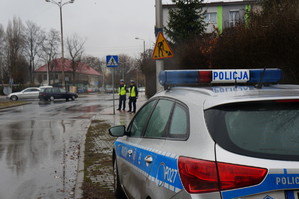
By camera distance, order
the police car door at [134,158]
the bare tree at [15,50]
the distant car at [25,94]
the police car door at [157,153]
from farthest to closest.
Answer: the bare tree at [15,50] → the distant car at [25,94] → the police car door at [134,158] → the police car door at [157,153]

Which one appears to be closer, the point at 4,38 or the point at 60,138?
the point at 60,138

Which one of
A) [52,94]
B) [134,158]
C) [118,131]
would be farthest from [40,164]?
[52,94]

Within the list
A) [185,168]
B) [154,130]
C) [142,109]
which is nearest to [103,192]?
[142,109]

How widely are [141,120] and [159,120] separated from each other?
0.72 m

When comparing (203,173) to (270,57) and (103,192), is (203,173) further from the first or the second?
(270,57)

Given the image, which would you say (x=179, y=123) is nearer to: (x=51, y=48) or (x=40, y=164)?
(x=40, y=164)

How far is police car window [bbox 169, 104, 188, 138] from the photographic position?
8.56 feet

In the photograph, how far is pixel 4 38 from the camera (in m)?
66.8

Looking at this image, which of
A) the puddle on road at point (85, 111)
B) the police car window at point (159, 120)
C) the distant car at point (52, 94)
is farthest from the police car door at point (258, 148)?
the distant car at point (52, 94)

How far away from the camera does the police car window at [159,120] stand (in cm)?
306

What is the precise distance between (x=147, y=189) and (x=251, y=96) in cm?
125

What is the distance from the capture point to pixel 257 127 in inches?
89.7

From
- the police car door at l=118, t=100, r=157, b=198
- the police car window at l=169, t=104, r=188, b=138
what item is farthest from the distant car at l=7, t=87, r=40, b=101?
the police car window at l=169, t=104, r=188, b=138

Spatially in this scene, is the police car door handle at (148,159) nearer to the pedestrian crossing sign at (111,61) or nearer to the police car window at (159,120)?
the police car window at (159,120)
